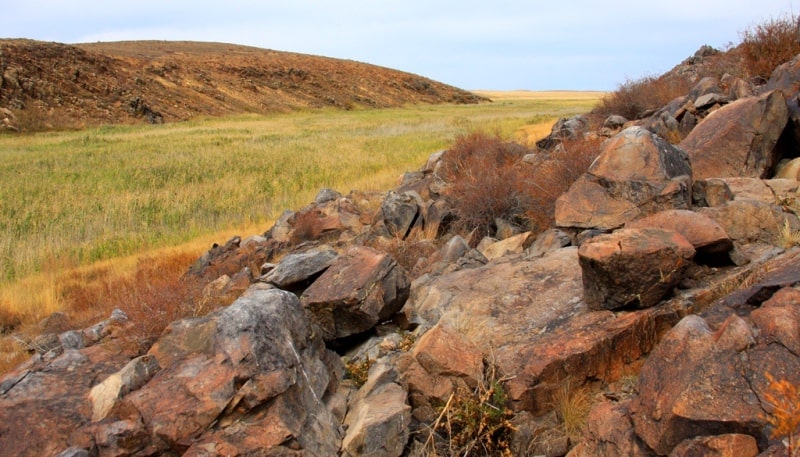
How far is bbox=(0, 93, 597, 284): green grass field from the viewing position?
41.5 ft

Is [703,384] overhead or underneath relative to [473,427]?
overhead

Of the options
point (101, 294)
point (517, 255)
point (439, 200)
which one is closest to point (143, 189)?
point (101, 294)

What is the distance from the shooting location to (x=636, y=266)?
14.6ft

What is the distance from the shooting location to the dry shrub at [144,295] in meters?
5.39

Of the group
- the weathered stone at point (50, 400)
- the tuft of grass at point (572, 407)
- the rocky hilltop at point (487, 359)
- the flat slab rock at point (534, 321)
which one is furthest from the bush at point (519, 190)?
the weathered stone at point (50, 400)

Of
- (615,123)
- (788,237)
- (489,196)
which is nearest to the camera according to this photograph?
(788,237)

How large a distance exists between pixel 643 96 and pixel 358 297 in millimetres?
14499

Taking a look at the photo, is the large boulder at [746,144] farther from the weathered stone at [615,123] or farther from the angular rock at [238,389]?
the weathered stone at [615,123]

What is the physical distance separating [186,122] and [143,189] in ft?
101

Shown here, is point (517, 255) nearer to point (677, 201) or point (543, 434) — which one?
point (677, 201)

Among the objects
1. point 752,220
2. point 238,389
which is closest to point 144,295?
point 238,389

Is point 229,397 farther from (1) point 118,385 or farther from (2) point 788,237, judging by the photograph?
(2) point 788,237

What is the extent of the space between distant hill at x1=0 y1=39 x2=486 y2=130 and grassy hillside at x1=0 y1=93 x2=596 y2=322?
1165 centimetres

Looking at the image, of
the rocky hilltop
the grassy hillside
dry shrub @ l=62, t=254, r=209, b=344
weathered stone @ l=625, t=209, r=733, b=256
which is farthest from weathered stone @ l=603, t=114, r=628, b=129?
weathered stone @ l=625, t=209, r=733, b=256
